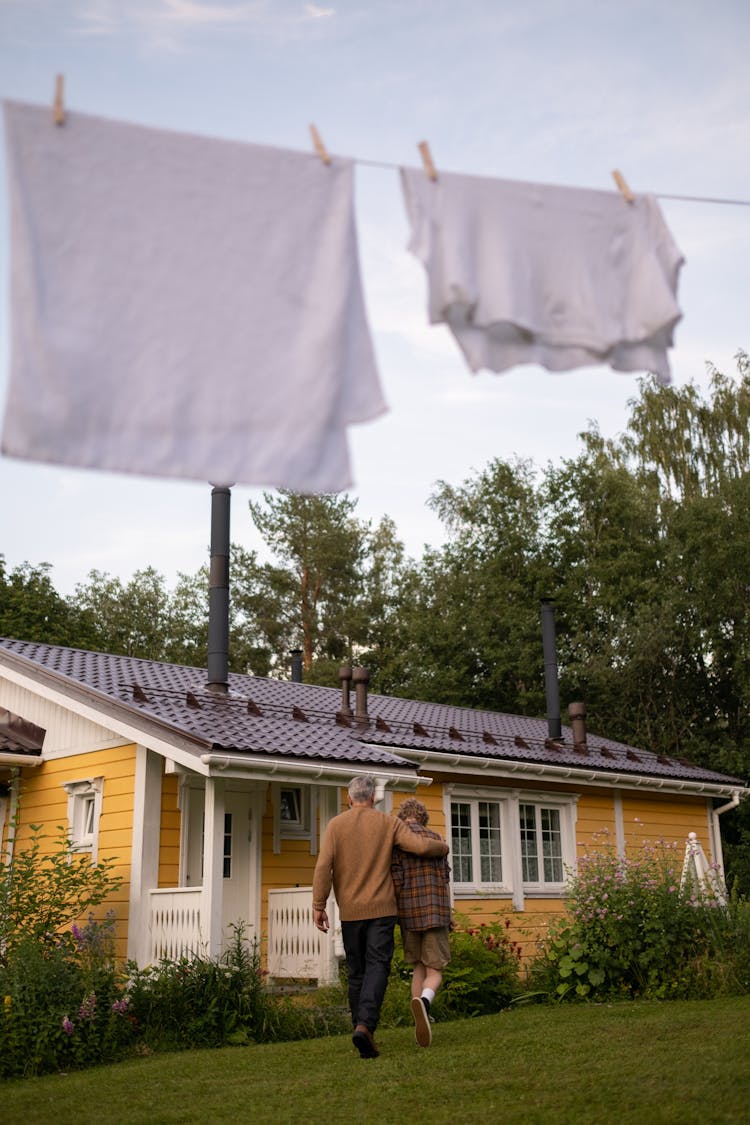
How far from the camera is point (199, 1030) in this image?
31.0 ft

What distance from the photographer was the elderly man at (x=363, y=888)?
24.4 ft

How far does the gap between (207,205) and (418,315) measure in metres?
1.14

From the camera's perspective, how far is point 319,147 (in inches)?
224

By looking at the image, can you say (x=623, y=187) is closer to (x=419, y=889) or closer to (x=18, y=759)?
(x=419, y=889)

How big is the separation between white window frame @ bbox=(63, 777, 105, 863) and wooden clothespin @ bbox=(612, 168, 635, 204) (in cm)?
869

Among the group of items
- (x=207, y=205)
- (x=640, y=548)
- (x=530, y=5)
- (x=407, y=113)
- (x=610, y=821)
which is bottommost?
(x=610, y=821)

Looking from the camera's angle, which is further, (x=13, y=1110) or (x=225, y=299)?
(x=13, y=1110)

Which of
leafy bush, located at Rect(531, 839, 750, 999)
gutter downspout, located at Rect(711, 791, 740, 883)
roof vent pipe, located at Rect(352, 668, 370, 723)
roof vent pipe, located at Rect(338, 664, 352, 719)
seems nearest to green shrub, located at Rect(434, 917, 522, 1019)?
leafy bush, located at Rect(531, 839, 750, 999)

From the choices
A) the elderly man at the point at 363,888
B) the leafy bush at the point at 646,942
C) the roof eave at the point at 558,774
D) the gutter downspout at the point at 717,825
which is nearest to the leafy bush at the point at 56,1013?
the elderly man at the point at 363,888

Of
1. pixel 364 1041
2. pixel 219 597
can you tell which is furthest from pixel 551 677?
pixel 364 1041

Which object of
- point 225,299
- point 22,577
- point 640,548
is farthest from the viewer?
point 22,577

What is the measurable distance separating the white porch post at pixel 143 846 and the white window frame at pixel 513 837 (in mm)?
4431

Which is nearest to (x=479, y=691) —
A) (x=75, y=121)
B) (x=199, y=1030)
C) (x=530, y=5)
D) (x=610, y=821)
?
(x=610, y=821)

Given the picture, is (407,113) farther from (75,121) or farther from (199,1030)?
(199,1030)
